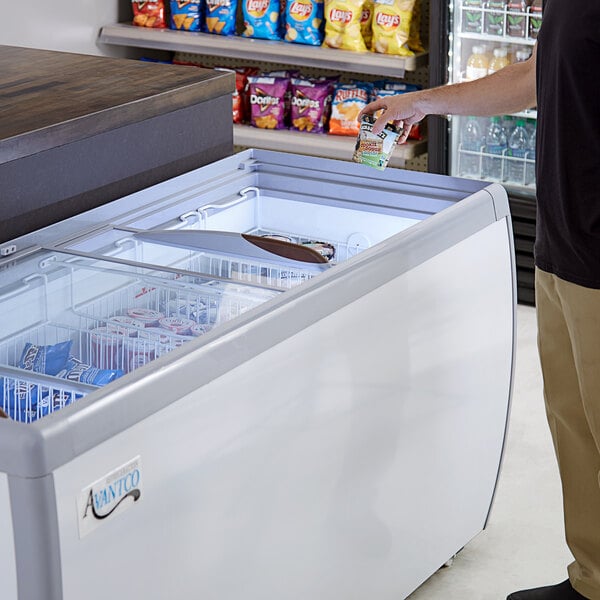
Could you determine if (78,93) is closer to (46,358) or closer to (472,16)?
(46,358)

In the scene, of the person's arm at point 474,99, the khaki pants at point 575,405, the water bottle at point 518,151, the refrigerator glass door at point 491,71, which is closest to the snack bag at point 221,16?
the refrigerator glass door at point 491,71

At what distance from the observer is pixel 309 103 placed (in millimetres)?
5238

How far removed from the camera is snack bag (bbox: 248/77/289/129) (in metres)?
5.30

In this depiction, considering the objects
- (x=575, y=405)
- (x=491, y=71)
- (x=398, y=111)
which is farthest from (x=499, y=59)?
(x=575, y=405)

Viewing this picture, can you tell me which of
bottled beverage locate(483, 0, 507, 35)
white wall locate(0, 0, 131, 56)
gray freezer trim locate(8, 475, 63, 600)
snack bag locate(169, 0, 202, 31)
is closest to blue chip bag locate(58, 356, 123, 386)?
gray freezer trim locate(8, 475, 63, 600)

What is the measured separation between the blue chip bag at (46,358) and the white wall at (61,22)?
3.34 m

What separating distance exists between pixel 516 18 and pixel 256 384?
124 inches

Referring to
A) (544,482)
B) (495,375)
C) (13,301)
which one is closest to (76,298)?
(13,301)

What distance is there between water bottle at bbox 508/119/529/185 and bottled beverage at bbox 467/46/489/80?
0.93ft

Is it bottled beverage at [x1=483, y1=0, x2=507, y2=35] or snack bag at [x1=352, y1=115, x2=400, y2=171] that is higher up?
bottled beverage at [x1=483, y1=0, x2=507, y2=35]

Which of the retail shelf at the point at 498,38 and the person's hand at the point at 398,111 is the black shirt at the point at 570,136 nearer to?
the person's hand at the point at 398,111

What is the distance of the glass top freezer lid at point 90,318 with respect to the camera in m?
1.92

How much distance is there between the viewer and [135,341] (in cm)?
202

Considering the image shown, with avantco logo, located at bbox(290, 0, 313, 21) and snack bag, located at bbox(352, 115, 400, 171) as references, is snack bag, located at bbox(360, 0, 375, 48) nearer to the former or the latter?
avantco logo, located at bbox(290, 0, 313, 21)
